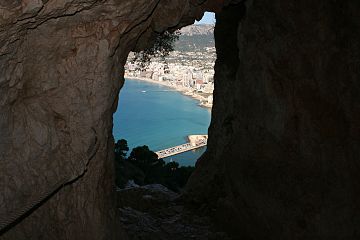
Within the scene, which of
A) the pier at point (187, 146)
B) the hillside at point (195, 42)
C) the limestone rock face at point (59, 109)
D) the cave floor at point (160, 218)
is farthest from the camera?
the hillside at point (195, 42)

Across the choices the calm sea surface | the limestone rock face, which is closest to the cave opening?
the calm sea surface

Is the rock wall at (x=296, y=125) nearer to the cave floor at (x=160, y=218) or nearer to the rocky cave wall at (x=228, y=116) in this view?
the rocky cave wall at (x=228, y=116)

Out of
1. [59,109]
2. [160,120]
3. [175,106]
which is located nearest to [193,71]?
[175,106]

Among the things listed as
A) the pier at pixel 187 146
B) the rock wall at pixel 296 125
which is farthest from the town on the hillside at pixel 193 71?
the rock wall at pixel 296 125

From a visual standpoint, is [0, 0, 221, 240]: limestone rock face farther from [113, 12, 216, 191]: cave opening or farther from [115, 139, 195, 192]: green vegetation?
[113, 12, 216, 191]: cave opening

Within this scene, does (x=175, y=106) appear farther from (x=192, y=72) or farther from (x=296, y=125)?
(x=296, y=125)

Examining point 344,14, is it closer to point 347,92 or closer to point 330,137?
point 347,92
